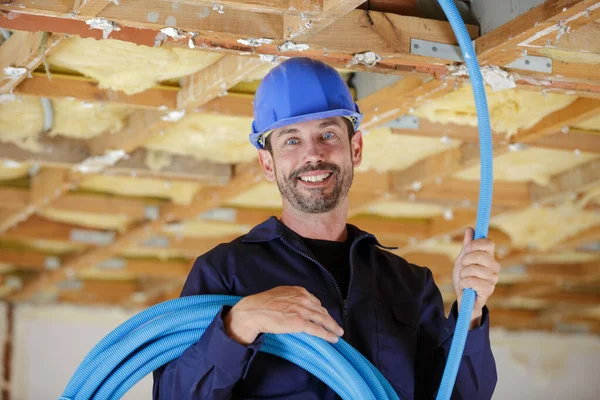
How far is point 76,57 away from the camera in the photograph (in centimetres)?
271

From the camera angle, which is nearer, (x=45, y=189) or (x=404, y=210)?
(x=45, y=189)

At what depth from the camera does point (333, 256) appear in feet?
6.47

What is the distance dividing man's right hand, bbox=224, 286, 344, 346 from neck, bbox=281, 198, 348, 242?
325mm

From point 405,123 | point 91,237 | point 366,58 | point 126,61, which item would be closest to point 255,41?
point 366,58

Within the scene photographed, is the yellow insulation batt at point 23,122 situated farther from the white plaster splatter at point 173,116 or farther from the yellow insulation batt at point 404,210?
the yellow insulation batt at point 404,210

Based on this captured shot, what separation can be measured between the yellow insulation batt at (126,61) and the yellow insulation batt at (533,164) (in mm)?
1590

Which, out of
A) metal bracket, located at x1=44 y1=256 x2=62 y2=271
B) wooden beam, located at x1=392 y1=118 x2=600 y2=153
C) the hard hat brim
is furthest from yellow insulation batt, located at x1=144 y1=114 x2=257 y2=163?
metal bracket, located at x1=44 y1=256 x2=62 y2=271

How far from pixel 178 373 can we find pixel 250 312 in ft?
0.71

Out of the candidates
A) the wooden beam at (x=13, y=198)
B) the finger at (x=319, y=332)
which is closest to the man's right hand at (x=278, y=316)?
the finger at (x=319, y=332)

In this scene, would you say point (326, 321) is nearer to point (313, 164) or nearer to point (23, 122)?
point (313, 164)

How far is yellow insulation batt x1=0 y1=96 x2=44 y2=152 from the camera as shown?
10.5 feet

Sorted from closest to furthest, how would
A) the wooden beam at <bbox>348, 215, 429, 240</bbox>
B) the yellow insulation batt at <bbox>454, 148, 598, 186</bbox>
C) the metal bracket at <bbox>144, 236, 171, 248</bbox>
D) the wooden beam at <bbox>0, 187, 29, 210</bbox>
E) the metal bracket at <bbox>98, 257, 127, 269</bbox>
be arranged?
the yellow insulation batt at <bbox>454, 148, 598, 186</bbox>, the wooden beam at <bbox>0, 187, 29, 210</bbox>, the wooden beam at <bbox>348, 215, 429, 240</bbox>, the metal bracket at <bbox>144, 236, 171, 248</bbox>, the metal bracket at <bbox>98, 257, 127, 269</bbox>

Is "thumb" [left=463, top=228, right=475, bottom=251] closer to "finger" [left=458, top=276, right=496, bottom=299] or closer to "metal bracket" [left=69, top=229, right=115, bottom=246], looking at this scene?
"finger" [left=458, top=276, right=496, bottom=299]

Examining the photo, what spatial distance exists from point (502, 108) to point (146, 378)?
4.27 metres
